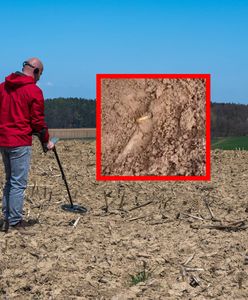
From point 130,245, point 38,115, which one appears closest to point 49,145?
point 38,115

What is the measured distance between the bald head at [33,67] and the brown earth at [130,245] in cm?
194

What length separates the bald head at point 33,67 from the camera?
24.3 feet

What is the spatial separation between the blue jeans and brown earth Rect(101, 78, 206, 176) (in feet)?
8.53

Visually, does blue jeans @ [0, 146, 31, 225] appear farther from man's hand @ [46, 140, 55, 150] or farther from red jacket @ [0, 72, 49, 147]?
man's hand @ [46, 140, 55, 150]

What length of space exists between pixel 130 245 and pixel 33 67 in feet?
7.89

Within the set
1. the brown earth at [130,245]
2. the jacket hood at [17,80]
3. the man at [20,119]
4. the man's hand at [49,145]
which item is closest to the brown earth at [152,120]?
the brown earth at [130,245]

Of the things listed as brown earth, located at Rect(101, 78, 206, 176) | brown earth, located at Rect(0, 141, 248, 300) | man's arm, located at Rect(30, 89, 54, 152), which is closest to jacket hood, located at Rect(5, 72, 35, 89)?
man's arm, located at Rect(30, 89, 54, 152)

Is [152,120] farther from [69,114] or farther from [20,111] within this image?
[69,114]

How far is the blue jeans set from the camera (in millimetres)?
7379

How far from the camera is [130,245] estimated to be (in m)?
7.05

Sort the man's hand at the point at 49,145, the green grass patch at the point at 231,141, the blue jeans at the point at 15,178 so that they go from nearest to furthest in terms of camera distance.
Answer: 1. the blue jeans at the point at 15,178
2. the man's hand at the point at 49,145
3. the green grass patch at the point at 231,141

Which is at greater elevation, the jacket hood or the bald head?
the bald head

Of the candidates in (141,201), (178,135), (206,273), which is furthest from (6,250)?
(178,135)

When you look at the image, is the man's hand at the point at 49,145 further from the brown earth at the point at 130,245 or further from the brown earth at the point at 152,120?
the brown earth at the point at 152,120
